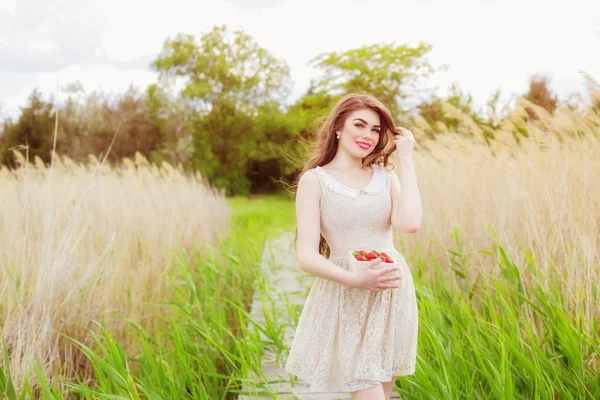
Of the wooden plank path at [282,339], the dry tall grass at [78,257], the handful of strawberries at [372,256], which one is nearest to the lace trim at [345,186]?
the handful of strawberries at [372,256]

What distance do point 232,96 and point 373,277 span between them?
2428 cm

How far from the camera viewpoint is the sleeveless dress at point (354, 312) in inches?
71.1

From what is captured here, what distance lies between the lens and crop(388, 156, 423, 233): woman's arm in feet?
5.92

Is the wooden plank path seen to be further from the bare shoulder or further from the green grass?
the bare shoulder

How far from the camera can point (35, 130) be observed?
53.0 ft

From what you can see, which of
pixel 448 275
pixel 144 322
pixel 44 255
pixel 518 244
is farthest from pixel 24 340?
pixel 518 244

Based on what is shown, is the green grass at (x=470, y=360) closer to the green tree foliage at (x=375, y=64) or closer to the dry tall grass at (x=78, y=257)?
the dry tall grass at (x=78, y=257)

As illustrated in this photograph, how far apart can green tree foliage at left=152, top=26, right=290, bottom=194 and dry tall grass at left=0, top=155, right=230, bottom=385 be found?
17335 millimetres

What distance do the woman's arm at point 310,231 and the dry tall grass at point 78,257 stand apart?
5.13ft

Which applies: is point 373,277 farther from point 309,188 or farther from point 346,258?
point 309,188

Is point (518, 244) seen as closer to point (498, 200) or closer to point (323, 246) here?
point (498, 200)

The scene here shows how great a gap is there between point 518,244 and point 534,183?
48 cm

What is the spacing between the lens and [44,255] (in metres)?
3.03

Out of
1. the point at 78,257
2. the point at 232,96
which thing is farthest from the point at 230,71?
the point at 78,257
